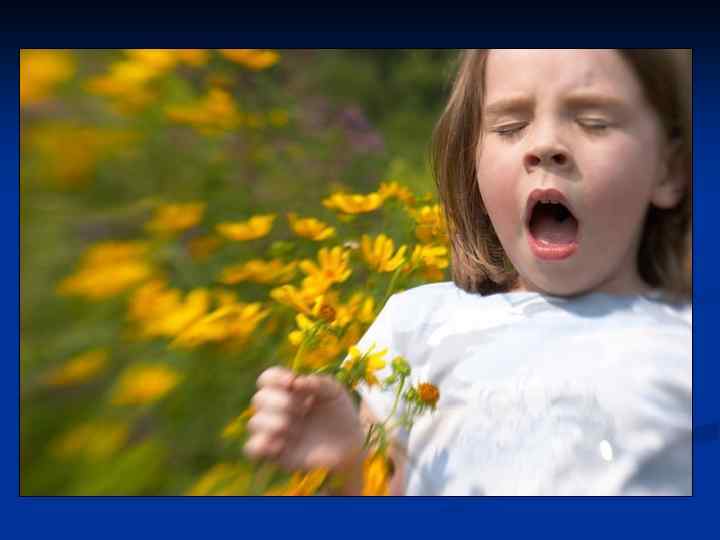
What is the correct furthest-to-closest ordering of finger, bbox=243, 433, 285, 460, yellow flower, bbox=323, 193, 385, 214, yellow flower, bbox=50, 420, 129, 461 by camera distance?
yellow flower, bbox=323, 193, 385, 214
finger, bbox=243, 433, 285, 460
yellow flower, bbox=50, 420, 129, 461

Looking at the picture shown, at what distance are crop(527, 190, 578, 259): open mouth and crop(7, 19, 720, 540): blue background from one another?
0.32 m

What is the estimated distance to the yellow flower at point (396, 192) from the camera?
1.86 metres

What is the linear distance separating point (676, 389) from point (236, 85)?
40.7 inches

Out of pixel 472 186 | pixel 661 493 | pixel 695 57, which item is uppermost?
pixel 695 57

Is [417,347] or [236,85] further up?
[236,85]

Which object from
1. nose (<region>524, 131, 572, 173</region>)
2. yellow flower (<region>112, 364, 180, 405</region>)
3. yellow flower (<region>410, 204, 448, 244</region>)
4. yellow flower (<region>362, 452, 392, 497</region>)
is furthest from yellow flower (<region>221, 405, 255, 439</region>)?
nose (<region>524, 131, 572, 173</region>)

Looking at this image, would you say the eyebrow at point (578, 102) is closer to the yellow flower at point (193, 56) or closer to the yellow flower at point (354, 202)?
the yellow flower at point (354, 202)

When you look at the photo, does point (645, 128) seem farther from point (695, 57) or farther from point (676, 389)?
point (676, 389)

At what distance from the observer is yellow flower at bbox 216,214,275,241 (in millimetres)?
1749

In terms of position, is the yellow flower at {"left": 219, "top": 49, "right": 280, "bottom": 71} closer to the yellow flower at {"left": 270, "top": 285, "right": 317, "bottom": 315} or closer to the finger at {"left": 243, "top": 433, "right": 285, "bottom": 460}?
the yellow flower at {"left": 270, "top": 285, "right": 317, "bottom": 315}

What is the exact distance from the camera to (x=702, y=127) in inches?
74.3

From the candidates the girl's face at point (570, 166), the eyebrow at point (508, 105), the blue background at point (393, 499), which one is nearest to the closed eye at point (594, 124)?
the girl's face at point (570, 166)

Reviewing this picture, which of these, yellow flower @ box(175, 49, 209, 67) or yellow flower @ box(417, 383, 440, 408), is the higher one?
yellow flower @ box(175, 49, 209, 67)
